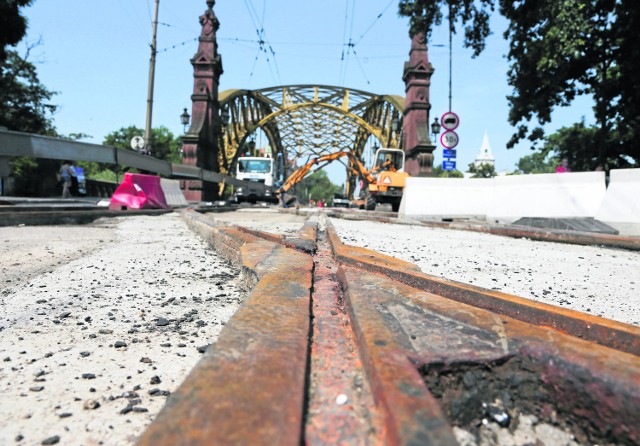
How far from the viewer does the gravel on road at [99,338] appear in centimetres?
92

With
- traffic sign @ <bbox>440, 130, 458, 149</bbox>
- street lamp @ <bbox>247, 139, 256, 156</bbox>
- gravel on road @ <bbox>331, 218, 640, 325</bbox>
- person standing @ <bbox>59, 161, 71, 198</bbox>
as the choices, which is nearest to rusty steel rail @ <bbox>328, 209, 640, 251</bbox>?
gravel on road @ <bbox>331, 218, 640, 325</bbox>

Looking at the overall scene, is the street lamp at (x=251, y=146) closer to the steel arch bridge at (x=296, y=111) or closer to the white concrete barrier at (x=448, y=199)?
the steel arch bridge at (x=296, y=111)

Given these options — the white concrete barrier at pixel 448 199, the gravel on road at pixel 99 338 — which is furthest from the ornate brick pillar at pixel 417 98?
the gravel on road at pixel 99 338

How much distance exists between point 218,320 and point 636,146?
18627mm

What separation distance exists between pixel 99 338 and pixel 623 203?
7990 mm

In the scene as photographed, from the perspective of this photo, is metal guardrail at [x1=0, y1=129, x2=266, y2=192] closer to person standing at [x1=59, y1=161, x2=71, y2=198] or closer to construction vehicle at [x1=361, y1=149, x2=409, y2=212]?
person standing at [x1=59, y1=161, x2=71, y2=198]

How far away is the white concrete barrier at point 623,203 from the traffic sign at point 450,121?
5.52m

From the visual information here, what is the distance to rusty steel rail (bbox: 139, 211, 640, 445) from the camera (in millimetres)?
661

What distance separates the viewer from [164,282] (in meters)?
2.31

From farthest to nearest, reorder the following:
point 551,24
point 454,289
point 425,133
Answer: point 425,133 < point 551,24 < point 454,289

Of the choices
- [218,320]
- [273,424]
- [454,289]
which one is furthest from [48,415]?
[454,289]

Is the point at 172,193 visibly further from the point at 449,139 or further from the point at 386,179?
the point at 386,179

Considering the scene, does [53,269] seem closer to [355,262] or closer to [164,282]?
[164,282]

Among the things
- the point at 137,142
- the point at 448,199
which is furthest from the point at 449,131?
the point at 137,142
